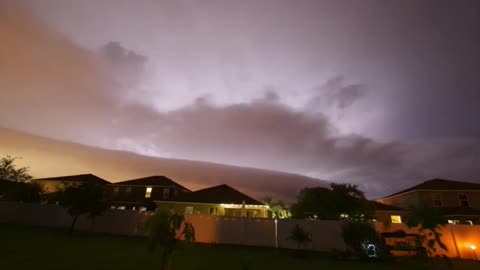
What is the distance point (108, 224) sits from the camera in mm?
24047

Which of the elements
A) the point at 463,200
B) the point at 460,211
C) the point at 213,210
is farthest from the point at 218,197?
the point at 463,200

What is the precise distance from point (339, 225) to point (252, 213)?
15576mm

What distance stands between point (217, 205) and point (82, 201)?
1452 cm

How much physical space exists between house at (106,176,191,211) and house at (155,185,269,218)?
575cm

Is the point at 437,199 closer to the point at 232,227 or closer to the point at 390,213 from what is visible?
the point at 390,213

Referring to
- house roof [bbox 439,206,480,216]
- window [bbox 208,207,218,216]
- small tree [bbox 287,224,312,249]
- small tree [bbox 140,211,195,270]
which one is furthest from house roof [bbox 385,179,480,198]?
small tree [bbox 140,211,195,270]

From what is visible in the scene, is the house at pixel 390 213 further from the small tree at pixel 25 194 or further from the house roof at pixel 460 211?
the small tree at pixel 25 194

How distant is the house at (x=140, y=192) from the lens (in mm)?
38312

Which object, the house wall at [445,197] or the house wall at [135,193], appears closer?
the house wall at [445,197]

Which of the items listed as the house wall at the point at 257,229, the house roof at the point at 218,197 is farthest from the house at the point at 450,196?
the house roof at the point at 218,197

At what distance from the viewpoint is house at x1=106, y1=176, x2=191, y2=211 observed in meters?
38.3

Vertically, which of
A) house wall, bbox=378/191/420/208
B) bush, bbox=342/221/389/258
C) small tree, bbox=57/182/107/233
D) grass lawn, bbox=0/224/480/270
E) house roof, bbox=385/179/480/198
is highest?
house roof, bbox=385/179/480/198

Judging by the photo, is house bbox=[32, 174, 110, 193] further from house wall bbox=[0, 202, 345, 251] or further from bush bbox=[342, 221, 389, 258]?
bush bbox=[342, 221, 389, 258]

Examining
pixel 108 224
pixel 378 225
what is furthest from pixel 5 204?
pixel 378 225
